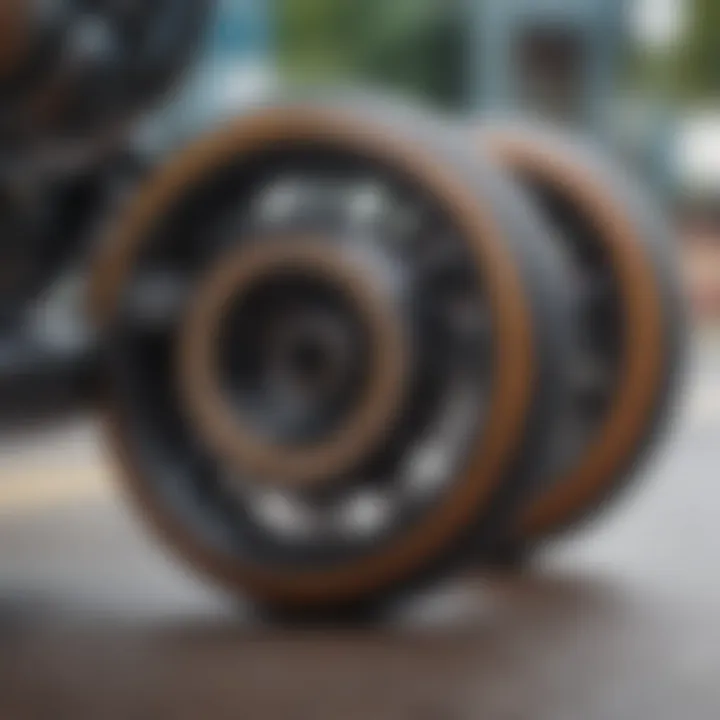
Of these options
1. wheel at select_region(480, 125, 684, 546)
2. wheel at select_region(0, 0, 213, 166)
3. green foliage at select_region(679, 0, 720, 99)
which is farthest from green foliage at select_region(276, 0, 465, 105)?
wheel at select_region(0, 0, 213, 166)

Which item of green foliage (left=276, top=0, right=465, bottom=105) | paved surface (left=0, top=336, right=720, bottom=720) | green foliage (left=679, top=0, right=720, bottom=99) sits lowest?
paved surface (left=0, top=336, right=720, bottom=720)

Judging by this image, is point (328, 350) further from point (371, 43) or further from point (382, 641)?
point (371, 43)

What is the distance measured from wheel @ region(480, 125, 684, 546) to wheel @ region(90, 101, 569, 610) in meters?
0.18

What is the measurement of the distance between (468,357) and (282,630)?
21 cm

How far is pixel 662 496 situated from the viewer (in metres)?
1.73

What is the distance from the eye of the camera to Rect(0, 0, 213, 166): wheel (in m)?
1.11

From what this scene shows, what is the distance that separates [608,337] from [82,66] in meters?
0.47

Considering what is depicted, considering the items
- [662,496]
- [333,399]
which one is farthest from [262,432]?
[662,496]

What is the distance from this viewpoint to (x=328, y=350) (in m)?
1.21

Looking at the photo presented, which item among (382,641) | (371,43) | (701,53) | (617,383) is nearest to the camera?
(382,641)

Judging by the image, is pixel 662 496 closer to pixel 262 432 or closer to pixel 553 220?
pixel 553 220

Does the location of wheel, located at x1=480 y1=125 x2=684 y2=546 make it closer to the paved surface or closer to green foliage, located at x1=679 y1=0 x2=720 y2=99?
the paved surface

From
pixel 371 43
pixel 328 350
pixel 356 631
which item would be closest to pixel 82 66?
pixel 328 350

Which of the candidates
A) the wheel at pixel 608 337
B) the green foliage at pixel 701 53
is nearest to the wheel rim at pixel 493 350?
the wheel at pixel 608 337
